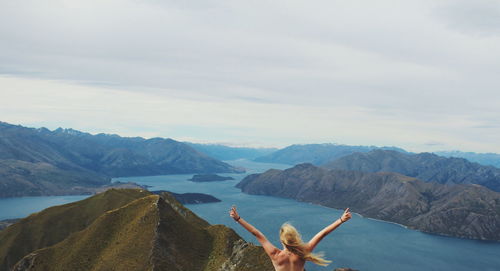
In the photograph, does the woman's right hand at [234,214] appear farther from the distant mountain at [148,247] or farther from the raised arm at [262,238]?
the distant mountain at [148,247]

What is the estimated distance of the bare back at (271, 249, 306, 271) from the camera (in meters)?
10.6

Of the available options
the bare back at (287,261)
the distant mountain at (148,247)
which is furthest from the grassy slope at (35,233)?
the bare back at (287,261)

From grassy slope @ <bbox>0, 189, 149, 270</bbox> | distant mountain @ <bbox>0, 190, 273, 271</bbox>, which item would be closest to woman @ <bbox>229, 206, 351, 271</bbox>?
distant mountain @ <bbox>0, 190, 273, 271</bbox>

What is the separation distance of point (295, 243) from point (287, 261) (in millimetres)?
978

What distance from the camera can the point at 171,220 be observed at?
138 meters

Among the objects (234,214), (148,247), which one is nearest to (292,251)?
(234,214)

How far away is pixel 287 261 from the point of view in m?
10.8

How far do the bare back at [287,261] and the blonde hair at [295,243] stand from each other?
23cm

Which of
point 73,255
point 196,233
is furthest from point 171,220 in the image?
point 73,255

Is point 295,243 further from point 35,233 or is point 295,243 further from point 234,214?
point 35,233

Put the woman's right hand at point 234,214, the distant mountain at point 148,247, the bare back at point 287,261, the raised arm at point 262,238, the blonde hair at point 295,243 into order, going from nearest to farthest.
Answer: the blonde hair at point 295,243 < the bare back at point 287,261 < the raised arm at point 262,238 < the woman's right hand at point 234,214 < the distant mountain at point 148,247

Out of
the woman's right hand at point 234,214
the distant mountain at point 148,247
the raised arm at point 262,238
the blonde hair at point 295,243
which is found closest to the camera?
the blonde hair at point 295,243

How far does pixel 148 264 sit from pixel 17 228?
113 metres

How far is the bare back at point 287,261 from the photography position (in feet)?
34.7
